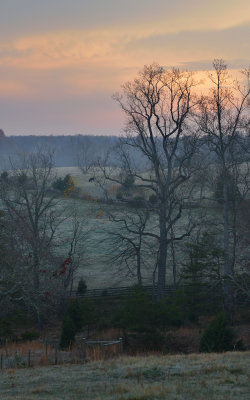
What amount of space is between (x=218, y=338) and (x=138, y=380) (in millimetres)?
8641

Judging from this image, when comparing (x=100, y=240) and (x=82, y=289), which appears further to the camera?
(x=100, y=240)

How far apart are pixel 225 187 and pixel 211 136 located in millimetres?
3573

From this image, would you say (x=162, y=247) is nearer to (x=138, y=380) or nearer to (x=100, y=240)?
(x=138, y=380)

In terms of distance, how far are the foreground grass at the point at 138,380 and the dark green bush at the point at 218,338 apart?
3586 millimetres

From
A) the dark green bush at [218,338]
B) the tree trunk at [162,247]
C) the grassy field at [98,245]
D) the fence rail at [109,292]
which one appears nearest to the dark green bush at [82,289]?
the fence rail at [109,292]

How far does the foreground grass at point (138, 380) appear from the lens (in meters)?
13.6

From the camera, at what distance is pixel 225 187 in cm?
3416

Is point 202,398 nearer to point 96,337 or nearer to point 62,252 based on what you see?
point 96,337

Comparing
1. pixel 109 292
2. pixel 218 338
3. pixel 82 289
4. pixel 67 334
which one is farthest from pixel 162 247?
pixel 218 338

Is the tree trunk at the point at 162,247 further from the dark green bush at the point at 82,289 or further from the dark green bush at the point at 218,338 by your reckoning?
the dark green bush at the point at 218,338

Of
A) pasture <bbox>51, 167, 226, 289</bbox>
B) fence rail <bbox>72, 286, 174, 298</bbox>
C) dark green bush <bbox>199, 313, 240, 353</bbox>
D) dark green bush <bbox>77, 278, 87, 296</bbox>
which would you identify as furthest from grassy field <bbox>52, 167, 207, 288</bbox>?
dark green bush <bbox>199, 313, 240, 353</bbox>

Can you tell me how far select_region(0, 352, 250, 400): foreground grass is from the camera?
13562mm

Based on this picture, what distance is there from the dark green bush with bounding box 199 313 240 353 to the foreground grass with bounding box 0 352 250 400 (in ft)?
11.8

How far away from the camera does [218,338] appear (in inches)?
914
